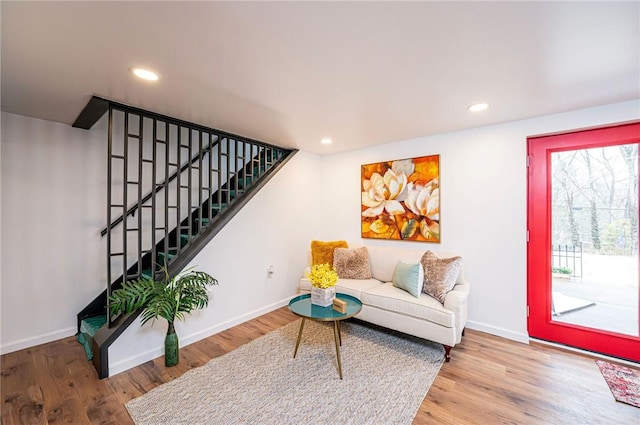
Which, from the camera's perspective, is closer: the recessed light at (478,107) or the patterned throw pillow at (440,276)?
the recessed light at (478,107)

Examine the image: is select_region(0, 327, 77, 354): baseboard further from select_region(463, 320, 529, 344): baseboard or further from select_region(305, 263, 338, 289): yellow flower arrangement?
select_region(463, 320, 529, 344): baseboard

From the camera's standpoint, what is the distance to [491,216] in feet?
9.65

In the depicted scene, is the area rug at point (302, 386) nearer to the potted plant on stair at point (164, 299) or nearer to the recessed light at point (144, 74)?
the potted plant on stair at point (164, 299)

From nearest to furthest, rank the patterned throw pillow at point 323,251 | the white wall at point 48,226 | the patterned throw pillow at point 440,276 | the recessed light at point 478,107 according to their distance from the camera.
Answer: the recessed light at point 478,107 → the white wall at point 48,226 → the patterned throw pillow at point 440,276 → the patterned throw pillow at point 323,251

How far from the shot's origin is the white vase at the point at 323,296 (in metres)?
2.45

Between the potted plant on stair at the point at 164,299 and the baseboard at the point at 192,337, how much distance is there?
0.70ft

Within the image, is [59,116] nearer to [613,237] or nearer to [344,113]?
[344,113]

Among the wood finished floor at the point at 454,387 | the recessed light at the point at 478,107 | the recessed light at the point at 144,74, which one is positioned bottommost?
the wood finished floor at the point at 454,387

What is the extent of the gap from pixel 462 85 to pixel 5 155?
4042 millimetres

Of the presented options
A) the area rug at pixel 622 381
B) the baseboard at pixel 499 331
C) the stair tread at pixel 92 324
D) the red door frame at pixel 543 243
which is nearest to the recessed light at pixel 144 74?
the stair tread at pixel 92 324

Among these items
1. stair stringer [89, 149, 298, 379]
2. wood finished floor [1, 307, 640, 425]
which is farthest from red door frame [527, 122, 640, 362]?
stair stringer [89, 149, 298, 379]

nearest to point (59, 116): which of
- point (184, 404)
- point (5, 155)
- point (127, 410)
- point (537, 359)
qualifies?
point (5, 155)

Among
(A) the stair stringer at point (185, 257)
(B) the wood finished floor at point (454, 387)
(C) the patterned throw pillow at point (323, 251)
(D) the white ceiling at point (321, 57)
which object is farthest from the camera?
(C) the patterned throw pillow at point (323, 251)

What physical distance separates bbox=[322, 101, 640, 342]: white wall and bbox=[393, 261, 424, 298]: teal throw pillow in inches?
25.7
